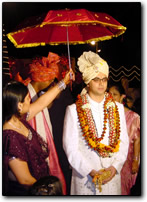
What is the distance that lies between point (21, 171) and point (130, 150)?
1.15m

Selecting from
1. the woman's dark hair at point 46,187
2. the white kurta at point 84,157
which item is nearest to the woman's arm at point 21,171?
the woman's dark hair at point 46,187

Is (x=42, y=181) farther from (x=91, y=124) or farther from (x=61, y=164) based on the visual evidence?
(x=91, y=124)

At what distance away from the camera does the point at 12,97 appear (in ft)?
8.85

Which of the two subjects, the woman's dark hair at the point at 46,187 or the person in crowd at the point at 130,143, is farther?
the person in crowd at the point at 130,143

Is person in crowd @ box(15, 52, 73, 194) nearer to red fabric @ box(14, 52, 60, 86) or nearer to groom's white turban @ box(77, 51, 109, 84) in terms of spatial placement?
red fabric @ box(14, 52, 60, 86)

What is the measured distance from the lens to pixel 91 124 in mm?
2695

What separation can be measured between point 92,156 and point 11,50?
4.46 ft

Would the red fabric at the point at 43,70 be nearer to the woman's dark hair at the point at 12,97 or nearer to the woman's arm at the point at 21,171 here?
the woman's dark hair at the point at 12,97

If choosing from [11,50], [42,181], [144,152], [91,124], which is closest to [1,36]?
[11,50]

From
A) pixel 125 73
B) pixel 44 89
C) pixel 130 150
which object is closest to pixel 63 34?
pixel 44 89

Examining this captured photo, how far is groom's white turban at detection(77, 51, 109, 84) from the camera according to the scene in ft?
8.91

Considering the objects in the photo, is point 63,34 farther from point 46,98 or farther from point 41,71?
point 46,98

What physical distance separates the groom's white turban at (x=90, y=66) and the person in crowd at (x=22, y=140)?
146 mm

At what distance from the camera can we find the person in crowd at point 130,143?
9.48ft
